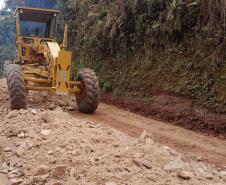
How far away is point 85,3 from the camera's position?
18594mm

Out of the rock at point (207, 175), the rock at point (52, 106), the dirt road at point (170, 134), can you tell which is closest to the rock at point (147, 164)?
the rock at point (207, 175)

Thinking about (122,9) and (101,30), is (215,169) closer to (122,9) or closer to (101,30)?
(122,9)

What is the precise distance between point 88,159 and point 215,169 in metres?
1.88

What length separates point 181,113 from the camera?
1016 centimetres

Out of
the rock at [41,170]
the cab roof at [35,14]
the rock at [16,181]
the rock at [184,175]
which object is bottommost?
the rock at [16,181]

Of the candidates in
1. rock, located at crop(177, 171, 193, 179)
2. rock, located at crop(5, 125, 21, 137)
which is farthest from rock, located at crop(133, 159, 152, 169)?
rock, located at crop(5, 125, 21, 137)

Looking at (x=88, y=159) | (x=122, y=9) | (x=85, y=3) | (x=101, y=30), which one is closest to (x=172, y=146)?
(x=88, y=159)

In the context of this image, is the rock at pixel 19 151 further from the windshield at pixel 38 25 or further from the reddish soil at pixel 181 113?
the windshield at pixel 38 25

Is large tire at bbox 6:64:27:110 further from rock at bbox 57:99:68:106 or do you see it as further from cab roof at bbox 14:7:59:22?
cab roof at bbox 14:7:59:22

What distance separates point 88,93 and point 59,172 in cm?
516

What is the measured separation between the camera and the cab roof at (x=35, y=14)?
1121cm

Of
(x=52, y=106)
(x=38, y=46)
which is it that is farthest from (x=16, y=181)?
(x=38, y=46)

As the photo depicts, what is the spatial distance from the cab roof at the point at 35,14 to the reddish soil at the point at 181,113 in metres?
3.43

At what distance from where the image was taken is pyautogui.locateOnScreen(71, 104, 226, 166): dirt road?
6.90m
